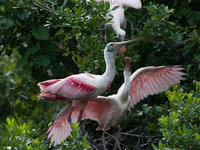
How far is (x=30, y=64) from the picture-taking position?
5.02 m

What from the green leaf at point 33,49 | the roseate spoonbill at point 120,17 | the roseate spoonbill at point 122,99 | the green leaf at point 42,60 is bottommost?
the roseate spoonbill at point 122,99

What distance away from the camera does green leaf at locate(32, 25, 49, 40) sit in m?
4.66

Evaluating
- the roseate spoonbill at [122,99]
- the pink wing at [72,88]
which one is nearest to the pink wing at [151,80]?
the roseate spoonbill at [122,99]

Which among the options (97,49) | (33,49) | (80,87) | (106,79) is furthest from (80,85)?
(33,49)

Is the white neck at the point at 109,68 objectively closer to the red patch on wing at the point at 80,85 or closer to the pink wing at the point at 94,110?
the red patch on wing at the point at 80,85

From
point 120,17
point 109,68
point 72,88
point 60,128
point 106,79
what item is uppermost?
point 120,17

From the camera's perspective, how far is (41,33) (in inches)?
185

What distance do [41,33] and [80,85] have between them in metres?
1.42

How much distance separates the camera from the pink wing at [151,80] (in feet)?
14.8

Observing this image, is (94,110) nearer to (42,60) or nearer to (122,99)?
(122,99)

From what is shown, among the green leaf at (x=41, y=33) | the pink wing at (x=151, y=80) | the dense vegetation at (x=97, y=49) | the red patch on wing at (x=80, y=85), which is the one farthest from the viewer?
the green leaf at (x=41, y=33)

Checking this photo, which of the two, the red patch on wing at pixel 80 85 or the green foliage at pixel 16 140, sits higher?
the red patch on wing at pixel 80 85

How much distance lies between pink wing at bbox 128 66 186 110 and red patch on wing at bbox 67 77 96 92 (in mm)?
976

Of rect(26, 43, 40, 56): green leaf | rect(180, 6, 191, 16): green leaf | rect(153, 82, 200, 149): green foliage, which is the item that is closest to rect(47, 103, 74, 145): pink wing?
rect(26, 43, 40, 56): green leaf
